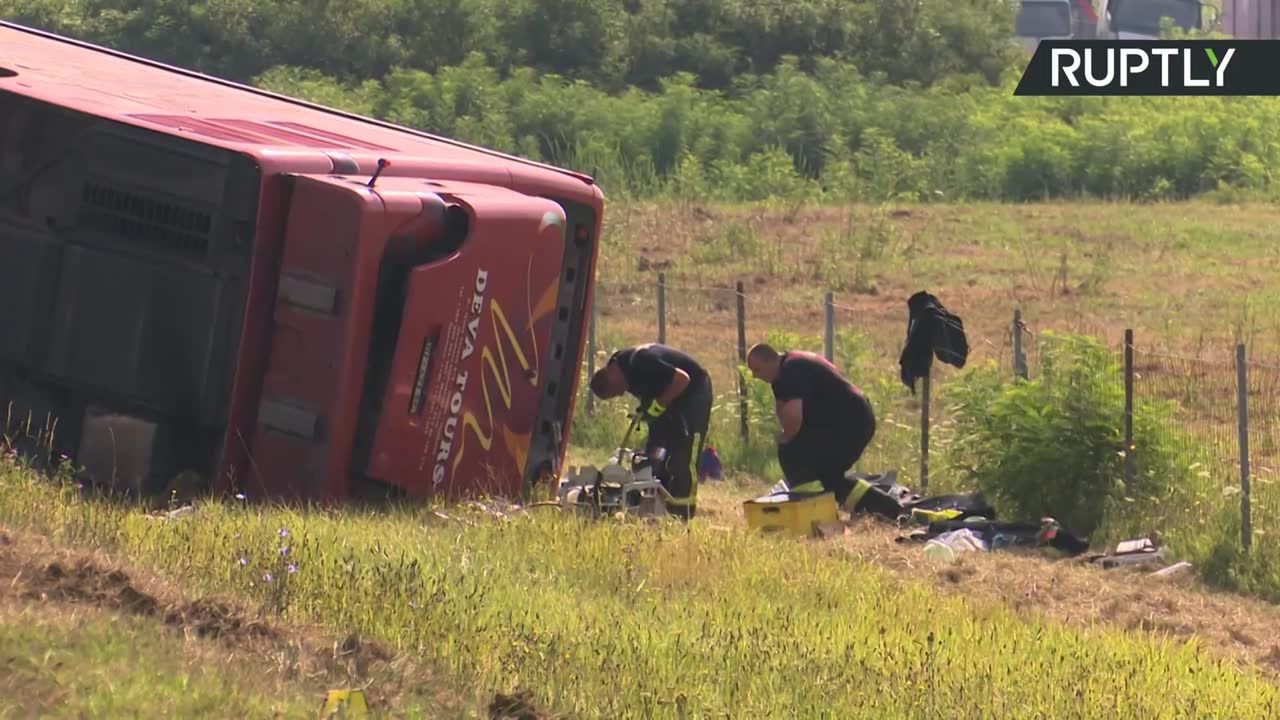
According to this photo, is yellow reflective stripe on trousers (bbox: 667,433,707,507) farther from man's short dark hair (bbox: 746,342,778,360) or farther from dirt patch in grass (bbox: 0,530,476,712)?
dirt patch in grass (bbox: 0,530,476,712)

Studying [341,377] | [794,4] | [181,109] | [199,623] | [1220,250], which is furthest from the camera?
Answer: [794,4]

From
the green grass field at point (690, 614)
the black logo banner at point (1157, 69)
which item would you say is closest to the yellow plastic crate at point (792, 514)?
the green grass field at point (690, 614)

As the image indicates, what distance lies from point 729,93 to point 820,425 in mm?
27737

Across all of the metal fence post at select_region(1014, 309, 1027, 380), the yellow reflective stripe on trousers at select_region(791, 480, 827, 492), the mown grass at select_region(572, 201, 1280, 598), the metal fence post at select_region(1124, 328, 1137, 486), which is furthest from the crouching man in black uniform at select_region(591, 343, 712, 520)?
the metal fence post at select_region(1124, 328, 1137, 486)

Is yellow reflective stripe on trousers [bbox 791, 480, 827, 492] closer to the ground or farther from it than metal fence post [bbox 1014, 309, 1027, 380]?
closer to the ground

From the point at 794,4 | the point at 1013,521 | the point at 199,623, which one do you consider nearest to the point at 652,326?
the point at 1013,521

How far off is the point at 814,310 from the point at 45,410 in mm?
14782

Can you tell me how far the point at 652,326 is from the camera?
71.5ft

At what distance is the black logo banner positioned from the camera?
129 feet

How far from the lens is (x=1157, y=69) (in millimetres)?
43781

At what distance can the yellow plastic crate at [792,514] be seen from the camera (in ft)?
37.6

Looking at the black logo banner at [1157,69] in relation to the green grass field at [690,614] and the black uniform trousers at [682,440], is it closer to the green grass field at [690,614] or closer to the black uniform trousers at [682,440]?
the green grass field at [690,614]

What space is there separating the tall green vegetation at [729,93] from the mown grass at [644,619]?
879 inches

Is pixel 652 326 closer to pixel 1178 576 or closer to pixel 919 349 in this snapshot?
pixel 919 349
